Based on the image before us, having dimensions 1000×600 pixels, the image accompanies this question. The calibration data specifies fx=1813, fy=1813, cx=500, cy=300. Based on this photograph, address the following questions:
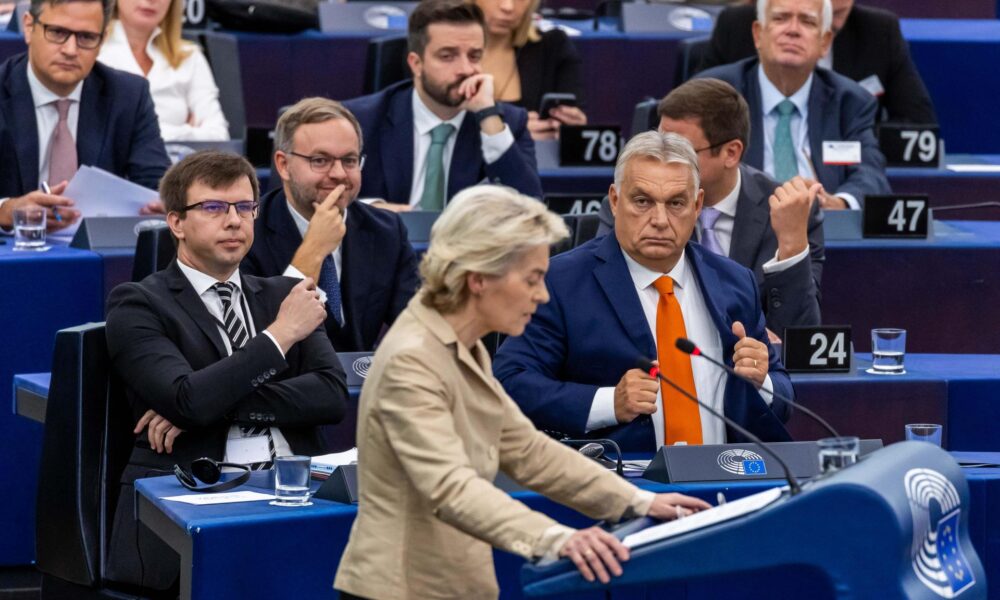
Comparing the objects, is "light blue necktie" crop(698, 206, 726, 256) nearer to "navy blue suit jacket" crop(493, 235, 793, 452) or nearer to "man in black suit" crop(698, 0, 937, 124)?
"navy blue suit jacket" crop(493, 235, 793, 452)

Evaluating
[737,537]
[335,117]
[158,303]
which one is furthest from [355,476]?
[335,117]

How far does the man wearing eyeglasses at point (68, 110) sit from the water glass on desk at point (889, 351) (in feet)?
6.64

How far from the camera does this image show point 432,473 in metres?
2.25

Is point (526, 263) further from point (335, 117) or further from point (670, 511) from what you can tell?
point (335, 117)

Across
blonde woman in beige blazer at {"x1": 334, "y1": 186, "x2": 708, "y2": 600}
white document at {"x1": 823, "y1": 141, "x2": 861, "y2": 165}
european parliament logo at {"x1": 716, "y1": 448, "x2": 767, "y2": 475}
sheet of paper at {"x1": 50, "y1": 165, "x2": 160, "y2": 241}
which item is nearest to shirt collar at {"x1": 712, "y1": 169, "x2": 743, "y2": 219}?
white document at {"x1": 823, "y1": 141, "x2": 861, "y2": 165}

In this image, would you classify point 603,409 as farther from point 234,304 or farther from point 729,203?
point 729,203

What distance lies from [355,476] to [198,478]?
0.27 m

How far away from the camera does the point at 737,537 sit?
2.28 metres

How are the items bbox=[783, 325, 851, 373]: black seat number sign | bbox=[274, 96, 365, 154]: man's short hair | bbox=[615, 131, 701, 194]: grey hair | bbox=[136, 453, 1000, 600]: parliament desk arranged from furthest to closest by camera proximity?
bbox=[274, 96, 365, 154]: man's short hair → bbox=[783, 325, 851, 373]: black seat number sign → bbox=[615, 131, 701, 194]: grey hair → bbox=[136, 453, 1000, 600]: parliament desk

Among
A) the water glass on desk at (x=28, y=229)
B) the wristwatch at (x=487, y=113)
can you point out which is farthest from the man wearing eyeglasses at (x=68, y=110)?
the wristwatch at (x=487, y=113)

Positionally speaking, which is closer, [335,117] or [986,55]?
[335,117]

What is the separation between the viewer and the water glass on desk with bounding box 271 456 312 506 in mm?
2883

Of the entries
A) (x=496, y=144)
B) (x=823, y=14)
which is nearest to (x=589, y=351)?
(x=496, y=144)

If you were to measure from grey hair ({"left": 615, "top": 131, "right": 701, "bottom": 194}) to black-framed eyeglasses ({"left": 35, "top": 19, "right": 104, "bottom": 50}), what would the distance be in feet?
6.12
